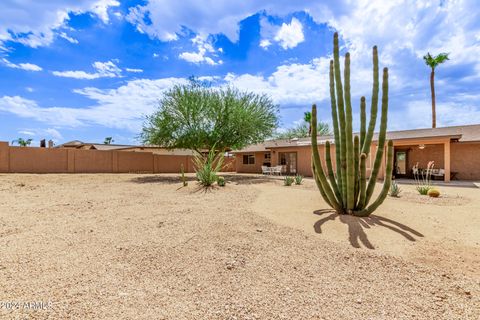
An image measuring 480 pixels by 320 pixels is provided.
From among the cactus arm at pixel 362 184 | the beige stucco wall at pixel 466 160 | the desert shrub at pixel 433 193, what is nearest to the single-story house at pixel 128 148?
the beige stucco wall at pixel 466 160

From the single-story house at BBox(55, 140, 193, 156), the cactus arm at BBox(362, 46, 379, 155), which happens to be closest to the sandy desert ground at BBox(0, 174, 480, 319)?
the cactus arm at BBox(362, 46, 379, 155)

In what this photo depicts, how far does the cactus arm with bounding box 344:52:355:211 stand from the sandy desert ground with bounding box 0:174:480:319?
0.61 m

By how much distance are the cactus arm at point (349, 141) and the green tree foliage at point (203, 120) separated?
458 inches

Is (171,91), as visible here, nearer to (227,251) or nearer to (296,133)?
(227,251)

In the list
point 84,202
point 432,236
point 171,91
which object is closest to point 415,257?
point 432,236

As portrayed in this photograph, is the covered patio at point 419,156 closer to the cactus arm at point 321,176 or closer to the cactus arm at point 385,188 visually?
the cactus arm at point 385,188

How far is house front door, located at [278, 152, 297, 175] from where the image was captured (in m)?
23.2

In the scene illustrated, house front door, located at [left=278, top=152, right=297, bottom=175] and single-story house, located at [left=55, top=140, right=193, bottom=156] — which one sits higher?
Answer: single-story house, located at [left=55, top=140, right=193, bottom=156]

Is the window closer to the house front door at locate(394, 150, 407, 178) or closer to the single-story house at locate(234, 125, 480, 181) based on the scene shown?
the single-story house at locate(234, 125, 480, 181)

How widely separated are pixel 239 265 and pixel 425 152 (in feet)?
62.2

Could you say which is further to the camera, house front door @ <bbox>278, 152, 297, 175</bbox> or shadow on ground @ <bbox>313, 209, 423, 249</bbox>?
house front door @ <bbox>278, 152, 297, 175</bbox>

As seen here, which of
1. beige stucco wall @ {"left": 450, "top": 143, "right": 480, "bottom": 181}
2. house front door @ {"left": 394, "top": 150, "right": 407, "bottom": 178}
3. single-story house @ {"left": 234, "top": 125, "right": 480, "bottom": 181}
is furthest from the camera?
house front door @ {"left": 394, "top": 150, "right": 407, "bottom": 178}

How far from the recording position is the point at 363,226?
A: 5.43 meters

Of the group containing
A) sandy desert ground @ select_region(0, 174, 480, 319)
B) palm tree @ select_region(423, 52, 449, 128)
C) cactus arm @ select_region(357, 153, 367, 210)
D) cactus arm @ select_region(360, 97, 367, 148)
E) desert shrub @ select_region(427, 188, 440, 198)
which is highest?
palm tree @ select_region(423, 52, 449, 128)
